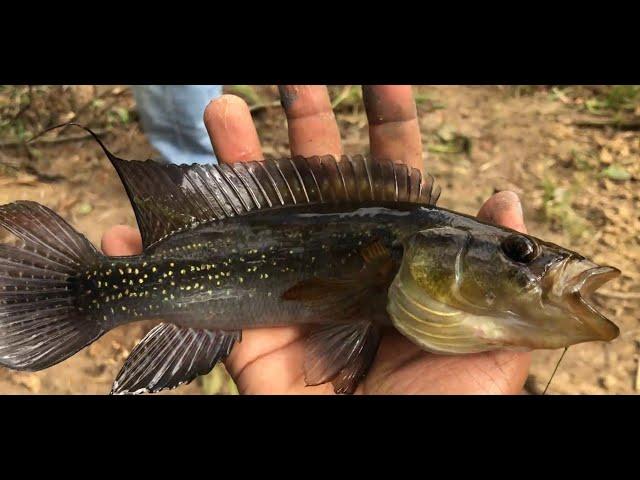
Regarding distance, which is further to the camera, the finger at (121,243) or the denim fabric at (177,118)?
the denim fabric at (177,118)

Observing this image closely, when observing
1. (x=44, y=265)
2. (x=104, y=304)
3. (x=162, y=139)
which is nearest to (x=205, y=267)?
(x=104, y=304)

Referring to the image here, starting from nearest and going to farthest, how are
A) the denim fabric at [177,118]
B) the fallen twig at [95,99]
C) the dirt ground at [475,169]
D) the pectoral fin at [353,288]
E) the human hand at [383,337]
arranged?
1. the human hand at [383,337]
2. the pectoral fin at [353,288]
3. the dirt ground at [475,169]
4. the denim fabric at [177,118]
5. the fallen twig at [95,99]

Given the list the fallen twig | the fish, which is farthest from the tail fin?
the fallen twig

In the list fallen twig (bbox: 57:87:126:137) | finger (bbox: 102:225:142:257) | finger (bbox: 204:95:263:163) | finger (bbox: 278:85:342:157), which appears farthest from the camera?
fallen twig (bbox: 57:87:126:137)

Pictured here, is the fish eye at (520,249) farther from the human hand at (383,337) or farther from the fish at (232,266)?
the human hand at (383,337)

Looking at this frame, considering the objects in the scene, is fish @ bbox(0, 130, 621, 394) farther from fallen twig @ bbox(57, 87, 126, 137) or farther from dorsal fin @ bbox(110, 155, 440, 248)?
fallen twig @ bbox(57, 87, 126, 137)

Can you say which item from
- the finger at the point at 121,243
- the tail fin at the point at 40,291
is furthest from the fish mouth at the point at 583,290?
the finger at the point at 121,243
